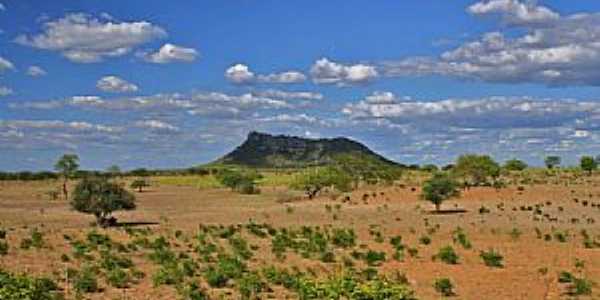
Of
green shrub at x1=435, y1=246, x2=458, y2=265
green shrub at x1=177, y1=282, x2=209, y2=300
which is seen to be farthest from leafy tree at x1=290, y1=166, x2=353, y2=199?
green shrub at x1=177, y1=282, x2=209, y2=300

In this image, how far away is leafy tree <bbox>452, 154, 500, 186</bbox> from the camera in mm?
100031

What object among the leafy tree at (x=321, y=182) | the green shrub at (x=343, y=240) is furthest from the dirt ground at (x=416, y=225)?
the leafy tree at (x=321, y=182)

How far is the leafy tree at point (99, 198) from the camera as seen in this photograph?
57875mm

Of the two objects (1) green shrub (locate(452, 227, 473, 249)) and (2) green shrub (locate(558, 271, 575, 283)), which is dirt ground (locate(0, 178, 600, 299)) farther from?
(1) green shrub (locate(452, 227, 473, 249))

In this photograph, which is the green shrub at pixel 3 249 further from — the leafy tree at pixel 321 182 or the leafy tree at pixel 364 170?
the leafy tree at pixel 364 170

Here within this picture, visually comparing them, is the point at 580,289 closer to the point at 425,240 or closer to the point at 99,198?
the point at 425,240

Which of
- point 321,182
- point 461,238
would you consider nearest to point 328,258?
point 461,238

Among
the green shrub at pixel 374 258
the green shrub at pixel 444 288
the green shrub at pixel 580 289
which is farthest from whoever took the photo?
the green shrub at pixel 374 258

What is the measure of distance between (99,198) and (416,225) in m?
22.4

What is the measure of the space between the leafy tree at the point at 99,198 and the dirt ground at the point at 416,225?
195 cm

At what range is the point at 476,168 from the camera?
100 metres

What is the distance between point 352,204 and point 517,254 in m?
41.3

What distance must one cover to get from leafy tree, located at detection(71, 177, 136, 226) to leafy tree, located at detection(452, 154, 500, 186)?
52137 mm

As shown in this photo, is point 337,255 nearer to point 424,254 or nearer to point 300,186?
point 424,254
